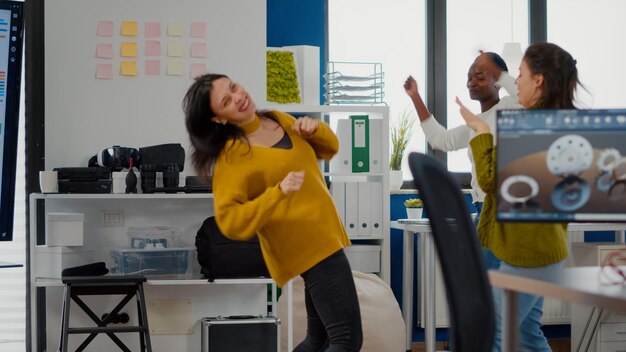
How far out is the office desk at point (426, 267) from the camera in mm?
4402

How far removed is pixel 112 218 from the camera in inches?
171

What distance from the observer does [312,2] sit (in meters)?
5.25

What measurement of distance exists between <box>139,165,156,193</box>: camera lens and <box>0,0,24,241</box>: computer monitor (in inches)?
23.1

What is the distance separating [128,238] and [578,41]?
10.7ft

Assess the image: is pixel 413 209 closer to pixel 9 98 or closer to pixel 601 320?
pixel 601 320

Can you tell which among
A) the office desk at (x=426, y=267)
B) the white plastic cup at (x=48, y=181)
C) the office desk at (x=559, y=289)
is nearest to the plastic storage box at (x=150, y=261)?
the white plastic cup at (x=48, y=181)

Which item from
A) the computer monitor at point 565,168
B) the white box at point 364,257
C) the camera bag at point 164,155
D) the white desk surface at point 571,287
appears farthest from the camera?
the white box at point 364,257

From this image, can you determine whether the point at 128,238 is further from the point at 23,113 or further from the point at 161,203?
the point at 23,113

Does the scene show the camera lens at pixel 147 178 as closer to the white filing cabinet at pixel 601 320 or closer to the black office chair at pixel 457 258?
the white filing cabinet at pixel 601 320

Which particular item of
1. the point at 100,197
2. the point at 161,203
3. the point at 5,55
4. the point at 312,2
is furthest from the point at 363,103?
the point at 5,55

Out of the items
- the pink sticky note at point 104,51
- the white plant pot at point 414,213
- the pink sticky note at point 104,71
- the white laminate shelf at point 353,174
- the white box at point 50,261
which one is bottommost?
the white box at point 50,261

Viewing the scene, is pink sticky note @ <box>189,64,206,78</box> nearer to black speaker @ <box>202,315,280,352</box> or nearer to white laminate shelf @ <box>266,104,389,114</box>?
white laminate shelf @ <box>266,104,389,114</box>

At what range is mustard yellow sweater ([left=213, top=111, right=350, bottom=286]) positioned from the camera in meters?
2.63

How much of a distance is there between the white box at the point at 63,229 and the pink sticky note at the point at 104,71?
73 cm
